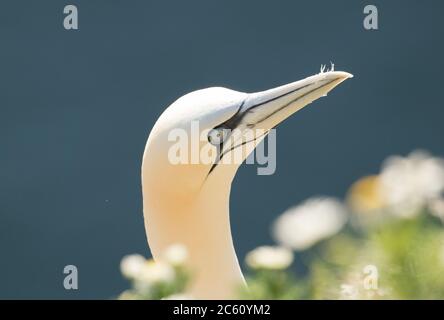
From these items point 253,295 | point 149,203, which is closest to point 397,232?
point 253,295

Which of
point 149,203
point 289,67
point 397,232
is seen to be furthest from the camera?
point 289,67

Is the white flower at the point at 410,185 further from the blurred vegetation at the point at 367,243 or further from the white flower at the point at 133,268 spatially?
the white flower at the point at 133,268

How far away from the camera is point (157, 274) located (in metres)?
1.29

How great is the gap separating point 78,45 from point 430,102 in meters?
2.07

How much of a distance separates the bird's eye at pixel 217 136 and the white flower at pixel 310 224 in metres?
1.55

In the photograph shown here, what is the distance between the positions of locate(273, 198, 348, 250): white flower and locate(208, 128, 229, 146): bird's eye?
61.2 inches

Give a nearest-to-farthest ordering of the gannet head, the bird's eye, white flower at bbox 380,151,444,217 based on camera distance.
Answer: white flower at bbox 380,151,444,217
the gannet head
the bird's eye

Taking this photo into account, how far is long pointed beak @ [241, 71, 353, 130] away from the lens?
2887 millimetres

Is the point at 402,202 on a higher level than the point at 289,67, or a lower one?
lower

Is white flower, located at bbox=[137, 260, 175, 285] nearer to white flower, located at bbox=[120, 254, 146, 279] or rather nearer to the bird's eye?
white flower, located at bbox=[120, 254, 146, 279]

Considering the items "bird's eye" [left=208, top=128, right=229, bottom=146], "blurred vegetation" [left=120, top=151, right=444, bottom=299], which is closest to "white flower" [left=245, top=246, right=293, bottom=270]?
"blurred vegetation" [left=120, top=151, right=444, bottom=299]

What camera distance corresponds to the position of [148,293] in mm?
1294

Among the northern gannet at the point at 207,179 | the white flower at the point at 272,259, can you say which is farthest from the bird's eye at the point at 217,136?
the white flower at the point at 272,259

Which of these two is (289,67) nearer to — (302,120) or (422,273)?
(302,120)
